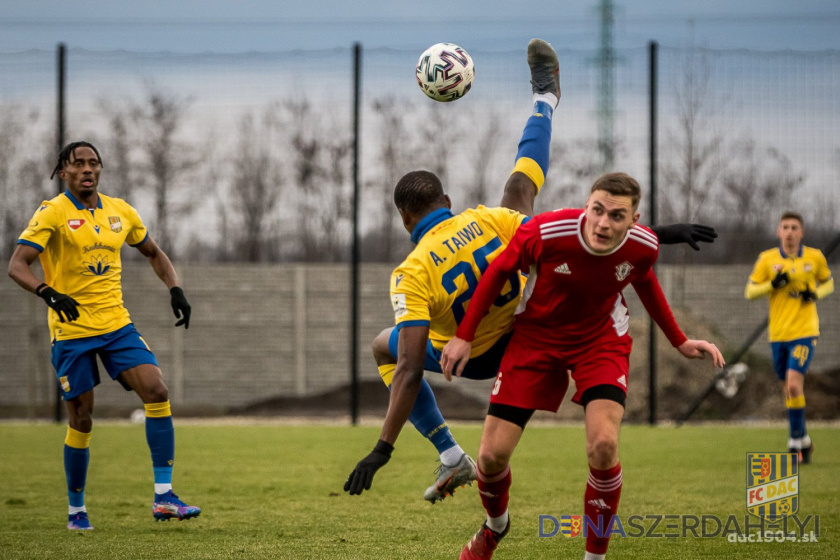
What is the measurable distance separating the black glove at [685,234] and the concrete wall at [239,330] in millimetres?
9926

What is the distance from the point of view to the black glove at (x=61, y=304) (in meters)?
5.55

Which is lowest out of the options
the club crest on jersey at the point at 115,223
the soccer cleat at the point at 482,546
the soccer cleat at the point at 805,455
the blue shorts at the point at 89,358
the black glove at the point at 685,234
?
the soccer cleat at the point at 805,455

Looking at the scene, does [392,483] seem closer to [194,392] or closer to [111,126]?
[194,392]

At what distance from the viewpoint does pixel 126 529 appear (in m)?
5.67

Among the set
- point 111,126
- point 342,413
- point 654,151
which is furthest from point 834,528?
point 111,126

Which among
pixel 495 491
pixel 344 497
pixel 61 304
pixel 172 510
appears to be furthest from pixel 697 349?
pixel 61 304

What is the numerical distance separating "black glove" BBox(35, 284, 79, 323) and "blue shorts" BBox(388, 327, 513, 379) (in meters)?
1.91

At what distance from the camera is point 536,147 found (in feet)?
17.6

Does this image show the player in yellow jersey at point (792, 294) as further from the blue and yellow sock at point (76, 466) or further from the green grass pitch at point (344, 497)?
the blue and yellow sock at point (76, 466)

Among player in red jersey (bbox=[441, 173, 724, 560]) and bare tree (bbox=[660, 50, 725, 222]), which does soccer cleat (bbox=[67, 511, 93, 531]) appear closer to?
player in red jersey (bbox=[441, 173, 724, 560])

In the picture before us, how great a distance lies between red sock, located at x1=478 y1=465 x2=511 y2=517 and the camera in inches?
181

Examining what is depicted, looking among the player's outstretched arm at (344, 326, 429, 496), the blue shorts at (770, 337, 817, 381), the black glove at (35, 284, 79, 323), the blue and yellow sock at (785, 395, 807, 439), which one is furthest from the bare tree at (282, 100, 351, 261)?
the player's outstretched arm at (344, 326, 429, 496)

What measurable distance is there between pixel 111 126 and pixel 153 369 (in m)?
8.72

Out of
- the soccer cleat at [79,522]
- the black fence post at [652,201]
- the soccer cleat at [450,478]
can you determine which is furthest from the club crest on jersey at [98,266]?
the black fence post at [652,201]
